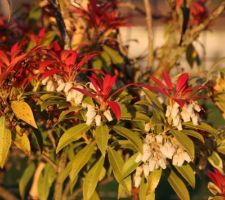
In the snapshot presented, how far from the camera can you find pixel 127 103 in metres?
2.60

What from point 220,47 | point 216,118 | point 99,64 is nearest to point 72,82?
point 99,64

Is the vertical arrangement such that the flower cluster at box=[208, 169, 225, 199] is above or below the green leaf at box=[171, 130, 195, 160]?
below

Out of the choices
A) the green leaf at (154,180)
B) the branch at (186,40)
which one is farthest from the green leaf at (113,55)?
the green leaf at (154,180)

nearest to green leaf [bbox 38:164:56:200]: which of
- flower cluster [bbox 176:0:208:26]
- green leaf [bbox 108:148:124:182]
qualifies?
green leaf [bbox 108:148:124:182]

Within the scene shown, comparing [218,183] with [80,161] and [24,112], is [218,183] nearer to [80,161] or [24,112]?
[80,161]

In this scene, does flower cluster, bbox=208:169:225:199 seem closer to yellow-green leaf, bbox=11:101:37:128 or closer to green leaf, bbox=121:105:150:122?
green leaf, bbox=121:105:150:122

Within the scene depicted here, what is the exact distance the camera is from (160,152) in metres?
2.37

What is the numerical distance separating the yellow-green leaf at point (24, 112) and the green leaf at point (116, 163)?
0.34 metres

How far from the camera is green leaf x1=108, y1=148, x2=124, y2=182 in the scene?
245cm

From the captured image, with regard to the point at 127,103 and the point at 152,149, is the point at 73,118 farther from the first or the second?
the point at 152,149

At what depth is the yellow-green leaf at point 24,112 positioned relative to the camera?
94.0 inches

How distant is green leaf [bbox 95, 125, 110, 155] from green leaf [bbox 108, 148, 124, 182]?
154 mm

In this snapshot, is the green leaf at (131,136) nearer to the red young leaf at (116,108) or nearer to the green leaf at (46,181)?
the red young leaf at (116,108)

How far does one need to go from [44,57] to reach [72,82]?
535 millimetres
